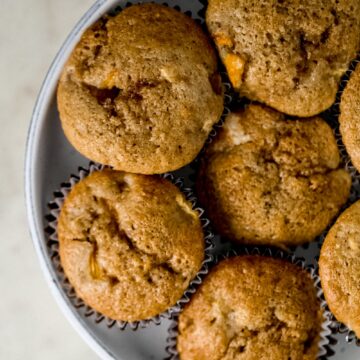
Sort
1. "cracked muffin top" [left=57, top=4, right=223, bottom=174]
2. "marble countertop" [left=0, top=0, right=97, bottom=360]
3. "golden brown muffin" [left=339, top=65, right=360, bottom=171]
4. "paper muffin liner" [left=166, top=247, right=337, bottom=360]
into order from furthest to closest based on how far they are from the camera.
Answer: "marble countertop" [left=0, top=0, right=97, bottom=360] → "paper muffin liner" [left=166, top=247, right=337, bottom=360] → "golden brown muffin" [left=339, top=65, right=360, bottom=171] → "cracked muffin top" [left=57, top=4, right=223, bottom=174]

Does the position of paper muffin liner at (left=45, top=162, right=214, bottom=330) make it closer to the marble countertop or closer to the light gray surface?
the light gray surface

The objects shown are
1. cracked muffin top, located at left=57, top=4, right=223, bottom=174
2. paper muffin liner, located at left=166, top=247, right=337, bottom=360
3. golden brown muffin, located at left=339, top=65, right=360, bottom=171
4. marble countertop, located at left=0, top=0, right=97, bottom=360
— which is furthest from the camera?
marble countertop, located at left=0, top=0, right=97, bottom=360

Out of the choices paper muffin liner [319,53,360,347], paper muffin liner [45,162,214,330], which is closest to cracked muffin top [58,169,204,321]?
paper muffin liner [45,162,214,330]

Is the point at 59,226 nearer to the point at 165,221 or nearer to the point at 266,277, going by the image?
the point at 165,221

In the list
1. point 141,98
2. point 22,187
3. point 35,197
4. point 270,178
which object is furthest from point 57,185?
point 270,178

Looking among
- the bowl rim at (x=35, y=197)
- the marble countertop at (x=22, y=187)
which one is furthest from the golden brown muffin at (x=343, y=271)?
the marble countertop at (x=22, y=187)

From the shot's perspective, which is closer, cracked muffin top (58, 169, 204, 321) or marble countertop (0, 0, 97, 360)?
cracked muffin top (58, 169, 204, 321)

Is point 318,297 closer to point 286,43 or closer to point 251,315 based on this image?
point 251,315

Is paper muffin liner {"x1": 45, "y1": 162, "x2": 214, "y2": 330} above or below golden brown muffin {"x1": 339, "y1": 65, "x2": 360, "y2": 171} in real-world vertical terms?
below
